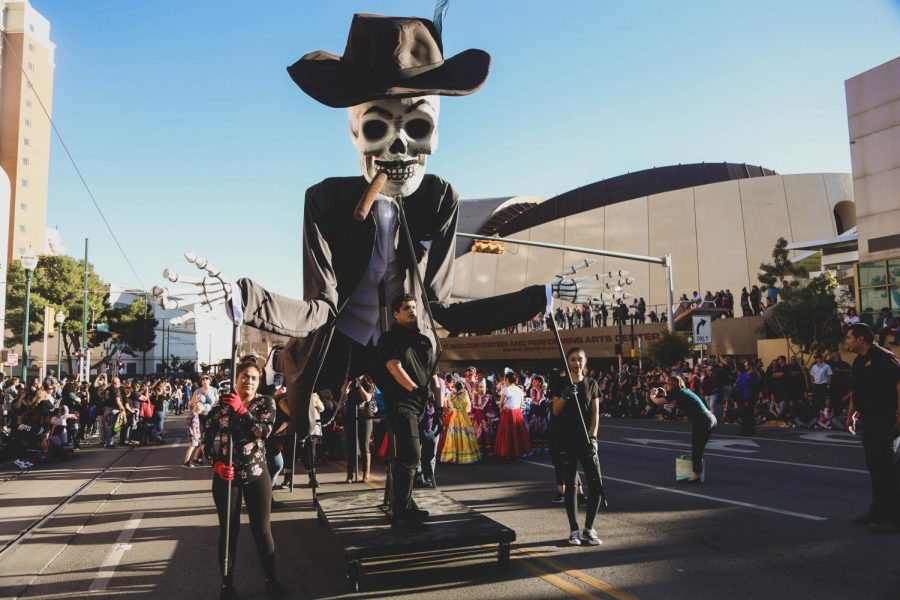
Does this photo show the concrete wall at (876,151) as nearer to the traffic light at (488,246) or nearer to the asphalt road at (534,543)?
the traffic light at (488,246)

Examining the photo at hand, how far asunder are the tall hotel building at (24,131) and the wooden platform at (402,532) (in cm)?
6323

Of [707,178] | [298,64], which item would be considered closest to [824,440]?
[298,64]

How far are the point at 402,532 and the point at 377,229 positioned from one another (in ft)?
7.86

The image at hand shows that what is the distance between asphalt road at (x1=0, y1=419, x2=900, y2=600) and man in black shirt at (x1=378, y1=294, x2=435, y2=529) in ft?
2.27

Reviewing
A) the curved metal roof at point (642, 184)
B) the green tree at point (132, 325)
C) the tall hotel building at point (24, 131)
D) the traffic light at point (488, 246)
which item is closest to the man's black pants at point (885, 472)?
the traffic light at point (488, 246)

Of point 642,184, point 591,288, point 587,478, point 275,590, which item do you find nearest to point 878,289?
point 587,478

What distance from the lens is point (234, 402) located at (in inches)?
191

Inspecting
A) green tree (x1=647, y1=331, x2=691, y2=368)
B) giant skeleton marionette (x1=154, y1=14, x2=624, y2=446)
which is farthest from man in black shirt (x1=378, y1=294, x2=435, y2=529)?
green tree (x1=647, y1=331, x2=691, y2=368)

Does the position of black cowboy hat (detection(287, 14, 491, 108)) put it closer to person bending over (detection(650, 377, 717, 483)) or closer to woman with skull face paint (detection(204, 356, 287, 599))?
woman with skull face paint (detection(204, 356, 287, 599))

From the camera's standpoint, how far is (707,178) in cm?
5247

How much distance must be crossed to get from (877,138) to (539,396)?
1483 centimetres

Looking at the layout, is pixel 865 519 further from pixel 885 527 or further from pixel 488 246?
pixel 488 246

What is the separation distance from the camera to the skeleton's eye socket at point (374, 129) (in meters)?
4.96

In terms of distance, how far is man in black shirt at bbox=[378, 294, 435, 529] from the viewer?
5.11 meters
